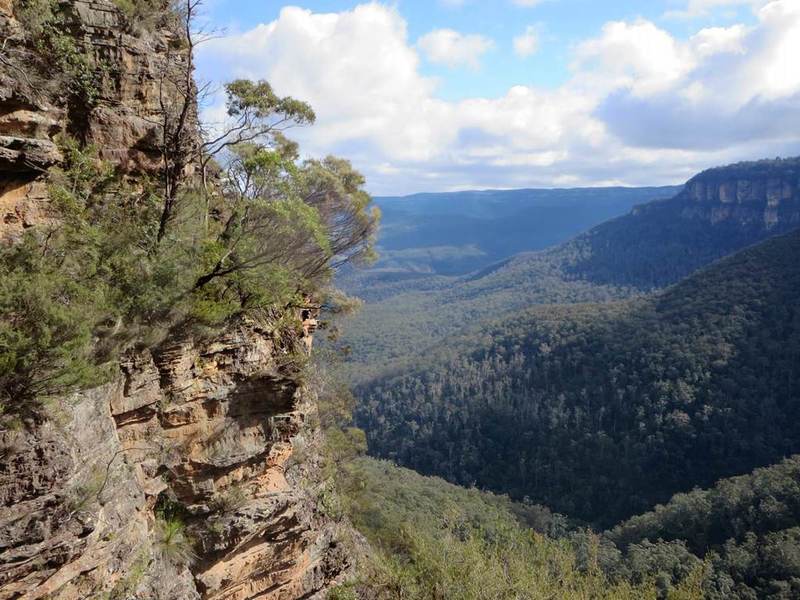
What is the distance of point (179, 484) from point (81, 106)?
622 centimetres

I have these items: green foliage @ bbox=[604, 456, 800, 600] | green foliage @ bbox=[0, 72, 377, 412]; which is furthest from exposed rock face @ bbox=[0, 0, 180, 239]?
green foliage @ bbox=[604, 456, 800, 600]

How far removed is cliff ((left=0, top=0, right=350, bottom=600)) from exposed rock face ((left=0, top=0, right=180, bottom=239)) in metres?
0.02

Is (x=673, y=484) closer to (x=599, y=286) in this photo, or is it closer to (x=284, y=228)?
(x=284, y=228)

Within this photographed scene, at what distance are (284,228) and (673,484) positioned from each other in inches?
2497

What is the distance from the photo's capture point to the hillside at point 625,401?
61.2m

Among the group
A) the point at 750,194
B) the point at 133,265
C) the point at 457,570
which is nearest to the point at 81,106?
the point at 133,265

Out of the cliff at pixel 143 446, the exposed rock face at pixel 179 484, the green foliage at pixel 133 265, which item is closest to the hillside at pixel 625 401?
the exposed rock face at pixel 179 484

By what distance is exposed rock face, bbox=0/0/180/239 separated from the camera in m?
6.70

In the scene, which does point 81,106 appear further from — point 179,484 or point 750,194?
point 750,194

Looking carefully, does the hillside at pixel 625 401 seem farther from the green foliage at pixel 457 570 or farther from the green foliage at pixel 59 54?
the green foliage at pixel 59 54

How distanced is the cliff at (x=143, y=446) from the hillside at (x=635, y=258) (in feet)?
371

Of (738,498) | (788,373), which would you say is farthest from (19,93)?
(788,373)

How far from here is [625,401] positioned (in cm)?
7281

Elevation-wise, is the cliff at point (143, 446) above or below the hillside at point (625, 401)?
above
